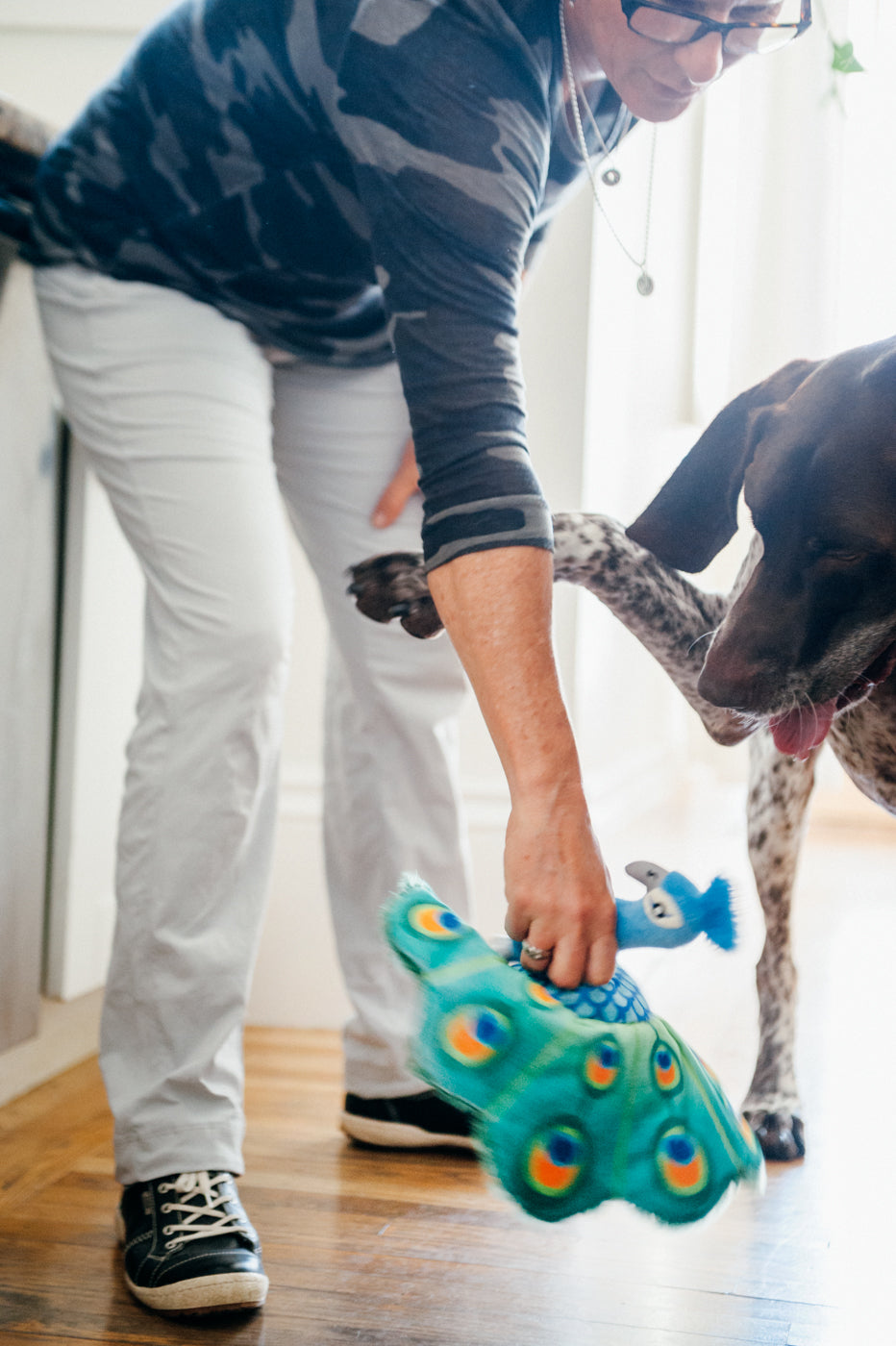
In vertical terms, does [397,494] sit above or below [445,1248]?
above

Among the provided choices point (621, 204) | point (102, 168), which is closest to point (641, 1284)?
point (102, 168)

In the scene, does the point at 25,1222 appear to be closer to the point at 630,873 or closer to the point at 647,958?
the point at 630,873

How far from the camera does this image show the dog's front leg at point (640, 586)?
3.51 ft

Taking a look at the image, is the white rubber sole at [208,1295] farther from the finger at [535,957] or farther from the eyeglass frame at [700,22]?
the eyeglass frame at [700,22]

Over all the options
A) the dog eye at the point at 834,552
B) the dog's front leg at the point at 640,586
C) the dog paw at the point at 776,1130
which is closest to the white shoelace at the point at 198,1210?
the dog paw at the point at 776,1130

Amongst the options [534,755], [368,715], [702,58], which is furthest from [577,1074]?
[368,715]

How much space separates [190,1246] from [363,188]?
0.87 metres

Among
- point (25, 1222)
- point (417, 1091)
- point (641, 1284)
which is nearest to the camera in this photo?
point (641, 1284)

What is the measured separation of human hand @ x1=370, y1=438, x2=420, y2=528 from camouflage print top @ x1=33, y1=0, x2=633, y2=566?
0.38 ft

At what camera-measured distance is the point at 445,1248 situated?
1232 millimetres

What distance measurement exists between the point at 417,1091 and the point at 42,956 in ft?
1.80

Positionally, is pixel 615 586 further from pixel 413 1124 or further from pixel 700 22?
pixel 413 1124

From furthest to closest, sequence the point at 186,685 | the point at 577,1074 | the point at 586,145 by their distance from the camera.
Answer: the point at 186,685 → the point at 586,145 → the point at 577,1074

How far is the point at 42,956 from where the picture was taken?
1706mm
